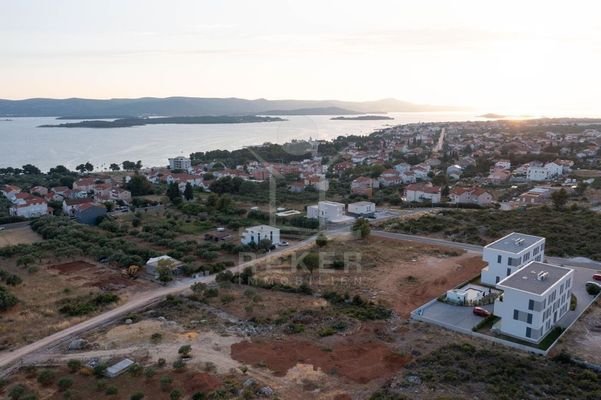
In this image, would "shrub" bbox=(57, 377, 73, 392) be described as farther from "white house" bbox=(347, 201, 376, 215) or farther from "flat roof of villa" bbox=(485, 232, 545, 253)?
"white house" bbox=(347, 201, 376, 215)

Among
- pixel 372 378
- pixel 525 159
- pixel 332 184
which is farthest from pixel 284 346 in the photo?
pixel 525 159

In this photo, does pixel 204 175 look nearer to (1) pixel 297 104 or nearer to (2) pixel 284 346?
(2) pixel 284 346

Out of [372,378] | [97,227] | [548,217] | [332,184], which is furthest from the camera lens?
[332,184]

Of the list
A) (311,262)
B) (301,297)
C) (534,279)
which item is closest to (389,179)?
(311,262)

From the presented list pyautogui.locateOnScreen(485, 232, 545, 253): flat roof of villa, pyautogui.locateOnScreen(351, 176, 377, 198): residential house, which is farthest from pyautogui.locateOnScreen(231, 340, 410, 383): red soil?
pyautogui.locateOnScreen(351, 176, 377, 198): residential house

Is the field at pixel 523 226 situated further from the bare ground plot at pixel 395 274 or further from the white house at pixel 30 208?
the white house at pixel 30 208

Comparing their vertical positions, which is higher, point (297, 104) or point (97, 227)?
point (297, 104)

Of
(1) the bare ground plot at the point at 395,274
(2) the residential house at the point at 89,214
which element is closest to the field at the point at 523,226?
(1) the bare ground plot at the point at 395,274
